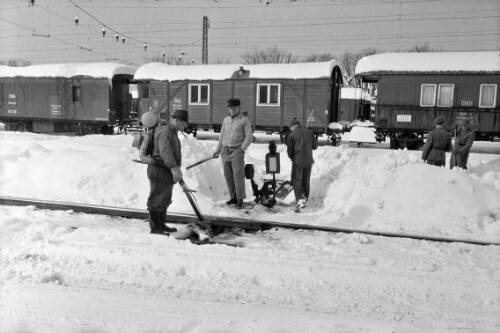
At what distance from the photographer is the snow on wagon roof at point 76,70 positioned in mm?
23750

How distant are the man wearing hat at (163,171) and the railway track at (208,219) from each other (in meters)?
0.88

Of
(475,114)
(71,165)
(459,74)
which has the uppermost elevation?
(459,74)

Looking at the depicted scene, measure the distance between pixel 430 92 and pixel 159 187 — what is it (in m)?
16.3

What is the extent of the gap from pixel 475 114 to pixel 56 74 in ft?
71.3

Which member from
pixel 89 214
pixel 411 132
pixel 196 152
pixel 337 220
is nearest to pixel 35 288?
Result: pixel 89 214

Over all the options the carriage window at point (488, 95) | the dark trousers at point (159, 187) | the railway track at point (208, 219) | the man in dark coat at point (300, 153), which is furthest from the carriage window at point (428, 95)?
the dark trousers at point (159, 187)

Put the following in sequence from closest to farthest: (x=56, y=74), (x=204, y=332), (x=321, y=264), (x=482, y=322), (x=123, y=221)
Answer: (x=204, y=332) → (x=482, y=322) → (x=321, y=264) → (x=123, y=221) → (x=56, y=74)

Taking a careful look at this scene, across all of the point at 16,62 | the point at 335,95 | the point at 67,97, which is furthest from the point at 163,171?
the point at 16,62

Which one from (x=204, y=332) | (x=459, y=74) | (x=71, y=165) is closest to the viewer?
(x=204, y=332)

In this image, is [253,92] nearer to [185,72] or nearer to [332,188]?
[185,72]

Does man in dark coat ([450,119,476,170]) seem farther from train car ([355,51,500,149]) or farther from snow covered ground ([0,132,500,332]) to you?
train car ([355,51,500,149])

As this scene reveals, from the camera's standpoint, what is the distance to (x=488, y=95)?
60.4ft

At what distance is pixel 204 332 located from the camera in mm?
3271

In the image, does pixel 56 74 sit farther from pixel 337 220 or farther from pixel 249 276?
pixel 249 276
